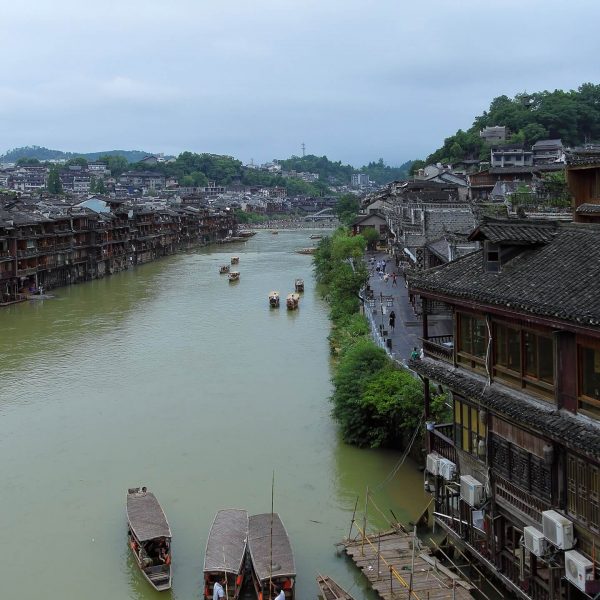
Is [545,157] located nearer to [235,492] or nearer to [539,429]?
[235,492]

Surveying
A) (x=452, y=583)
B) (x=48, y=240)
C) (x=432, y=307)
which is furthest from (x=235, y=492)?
(x=48, y=240)

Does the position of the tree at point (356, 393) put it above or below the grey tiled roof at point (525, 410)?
below

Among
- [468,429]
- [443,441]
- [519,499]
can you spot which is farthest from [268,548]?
[519,499]

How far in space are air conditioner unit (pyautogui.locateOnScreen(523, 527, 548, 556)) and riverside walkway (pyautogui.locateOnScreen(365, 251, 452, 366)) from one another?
40.4 feet

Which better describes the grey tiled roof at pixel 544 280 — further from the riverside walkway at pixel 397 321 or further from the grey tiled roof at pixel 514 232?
the riverside walkway at pixel 397 321

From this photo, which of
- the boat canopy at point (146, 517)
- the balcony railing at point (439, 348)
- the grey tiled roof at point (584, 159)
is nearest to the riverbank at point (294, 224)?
the grey tiled roof at point (584, 159)

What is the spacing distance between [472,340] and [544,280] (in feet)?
6.67

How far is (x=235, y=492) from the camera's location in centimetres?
1805

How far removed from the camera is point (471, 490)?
479 inches

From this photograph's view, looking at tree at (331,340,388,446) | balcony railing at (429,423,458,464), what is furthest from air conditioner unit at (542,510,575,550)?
tree at (331,340,388,446)

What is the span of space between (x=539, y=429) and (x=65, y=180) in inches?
5917

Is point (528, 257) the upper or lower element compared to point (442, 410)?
upper

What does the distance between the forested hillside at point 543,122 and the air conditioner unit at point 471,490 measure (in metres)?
70.1

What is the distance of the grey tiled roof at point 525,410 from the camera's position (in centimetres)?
943
